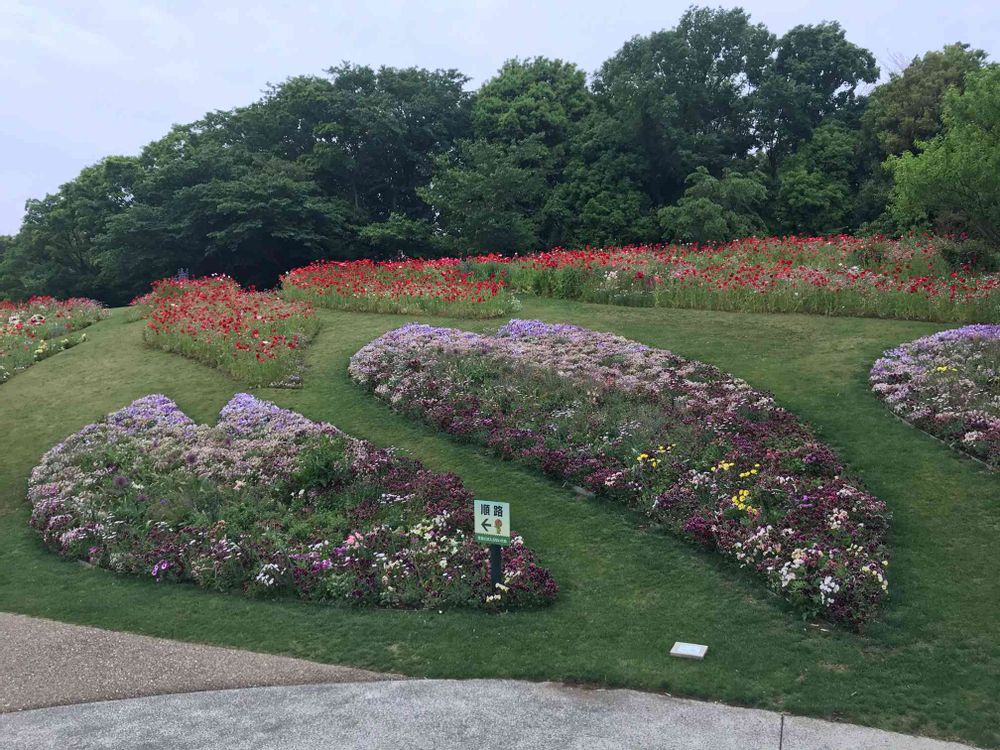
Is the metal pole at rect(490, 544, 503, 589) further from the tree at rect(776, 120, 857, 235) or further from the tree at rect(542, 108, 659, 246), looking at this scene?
the tree at rect(776, 120, 857, 235)

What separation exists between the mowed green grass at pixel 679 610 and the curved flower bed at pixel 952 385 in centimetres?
22

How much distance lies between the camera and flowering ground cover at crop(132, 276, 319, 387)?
1245 cm

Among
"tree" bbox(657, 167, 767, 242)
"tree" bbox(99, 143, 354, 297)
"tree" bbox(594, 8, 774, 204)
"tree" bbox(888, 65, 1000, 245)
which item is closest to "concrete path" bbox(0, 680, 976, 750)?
"tree" bbox(888, 65, 1000, 245)

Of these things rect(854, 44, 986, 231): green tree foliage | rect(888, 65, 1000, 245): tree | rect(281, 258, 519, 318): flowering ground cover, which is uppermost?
rect(854, 44, 986, 231): green tree foliage

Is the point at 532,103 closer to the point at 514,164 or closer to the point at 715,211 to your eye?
the point at 514,164

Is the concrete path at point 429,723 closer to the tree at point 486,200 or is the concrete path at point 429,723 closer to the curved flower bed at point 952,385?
the curved flower bed at point 952,385

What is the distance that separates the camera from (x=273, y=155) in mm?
31719

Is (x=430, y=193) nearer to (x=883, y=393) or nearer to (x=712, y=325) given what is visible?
(x=712, y=325)

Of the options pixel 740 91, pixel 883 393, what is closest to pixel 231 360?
pixel 883 393

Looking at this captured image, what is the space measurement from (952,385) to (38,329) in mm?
17652

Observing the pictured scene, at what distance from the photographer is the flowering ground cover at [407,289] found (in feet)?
49.9

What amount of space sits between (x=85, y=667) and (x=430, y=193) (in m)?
23.0

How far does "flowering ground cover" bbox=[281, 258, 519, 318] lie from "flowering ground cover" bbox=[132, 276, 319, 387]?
944mm

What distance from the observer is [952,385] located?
8.95 metres
